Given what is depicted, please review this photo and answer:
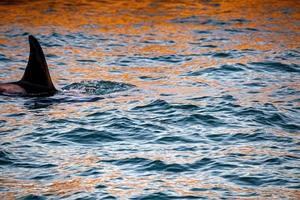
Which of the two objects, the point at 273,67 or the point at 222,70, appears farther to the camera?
the point at 273,67

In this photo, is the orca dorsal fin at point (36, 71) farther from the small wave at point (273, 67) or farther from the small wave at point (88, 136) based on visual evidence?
the small wave at point (273, 67)

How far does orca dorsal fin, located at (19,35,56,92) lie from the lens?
15570 mm

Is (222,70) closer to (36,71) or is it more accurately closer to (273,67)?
(273,67)

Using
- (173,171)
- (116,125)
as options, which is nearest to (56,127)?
(116,125)

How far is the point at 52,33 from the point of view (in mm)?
26875

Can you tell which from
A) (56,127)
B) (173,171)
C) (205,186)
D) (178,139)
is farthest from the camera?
(56,127)

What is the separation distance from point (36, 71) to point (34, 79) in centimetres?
30

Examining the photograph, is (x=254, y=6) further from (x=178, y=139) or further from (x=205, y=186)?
(x=205, y=186)

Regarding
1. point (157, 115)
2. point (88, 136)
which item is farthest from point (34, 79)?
point (88, 136)

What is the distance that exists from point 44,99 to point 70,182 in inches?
210

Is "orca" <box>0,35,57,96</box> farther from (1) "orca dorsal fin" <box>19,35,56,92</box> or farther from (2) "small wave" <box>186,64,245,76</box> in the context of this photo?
(2) "small wave" <box>186,64,245,76</box>

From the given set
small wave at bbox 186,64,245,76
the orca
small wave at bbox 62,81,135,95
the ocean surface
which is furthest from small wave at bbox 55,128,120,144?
small wave at bbox 186,64,245,76

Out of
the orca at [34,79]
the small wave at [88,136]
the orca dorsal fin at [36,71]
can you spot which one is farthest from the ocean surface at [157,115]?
the orca dorsal fin at [36,71]

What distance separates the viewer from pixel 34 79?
15914 mm
